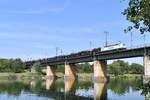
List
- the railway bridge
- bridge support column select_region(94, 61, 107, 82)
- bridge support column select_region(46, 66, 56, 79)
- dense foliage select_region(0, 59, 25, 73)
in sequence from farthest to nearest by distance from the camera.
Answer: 1. dense foliage select_region(0, 59, 25, 73)
2. bridge support column select_region(46, 66, 56, 79)
3. bridge support column select_region(94, 61, 107, 82)
4. the railway bridge

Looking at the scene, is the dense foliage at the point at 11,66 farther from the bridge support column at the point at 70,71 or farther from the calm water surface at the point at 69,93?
the calm water surface at the point at 69,93

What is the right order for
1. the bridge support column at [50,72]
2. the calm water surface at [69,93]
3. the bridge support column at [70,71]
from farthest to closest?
1. the bridge support column at [50,72]
2. the bridge support column at [70,71]
3. the calm water surface at [69,93]

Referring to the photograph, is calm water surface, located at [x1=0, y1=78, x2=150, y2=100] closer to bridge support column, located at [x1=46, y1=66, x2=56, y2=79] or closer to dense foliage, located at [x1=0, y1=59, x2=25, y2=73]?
bridge support column, located at [x1=46, y1=66, x2=56, y2=79]

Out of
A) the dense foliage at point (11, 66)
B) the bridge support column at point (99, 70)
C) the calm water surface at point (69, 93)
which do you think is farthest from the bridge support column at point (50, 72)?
the calm water surface at point (69, 93)

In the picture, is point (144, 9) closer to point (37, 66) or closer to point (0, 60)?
point (37, 66)

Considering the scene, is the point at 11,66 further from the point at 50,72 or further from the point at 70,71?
the point at 70,71

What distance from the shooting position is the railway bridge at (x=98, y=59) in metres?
94.8

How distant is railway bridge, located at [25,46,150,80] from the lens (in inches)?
3733

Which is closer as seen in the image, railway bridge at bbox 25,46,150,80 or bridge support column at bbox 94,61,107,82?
railway bridge at bbox 25,46,150,80

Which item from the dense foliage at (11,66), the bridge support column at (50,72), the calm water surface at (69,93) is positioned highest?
the dense foliage at (11,66)

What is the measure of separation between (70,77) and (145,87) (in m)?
145

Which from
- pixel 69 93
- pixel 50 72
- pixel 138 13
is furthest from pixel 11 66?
pixel 138 13

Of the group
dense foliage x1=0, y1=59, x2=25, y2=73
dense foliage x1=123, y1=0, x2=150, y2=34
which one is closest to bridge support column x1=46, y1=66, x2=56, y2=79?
dense foliage x1=0, y1=59, x2=25, y2=73

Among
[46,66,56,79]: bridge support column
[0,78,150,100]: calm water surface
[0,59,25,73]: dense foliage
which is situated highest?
[0,59,25,73]: dense foliage
